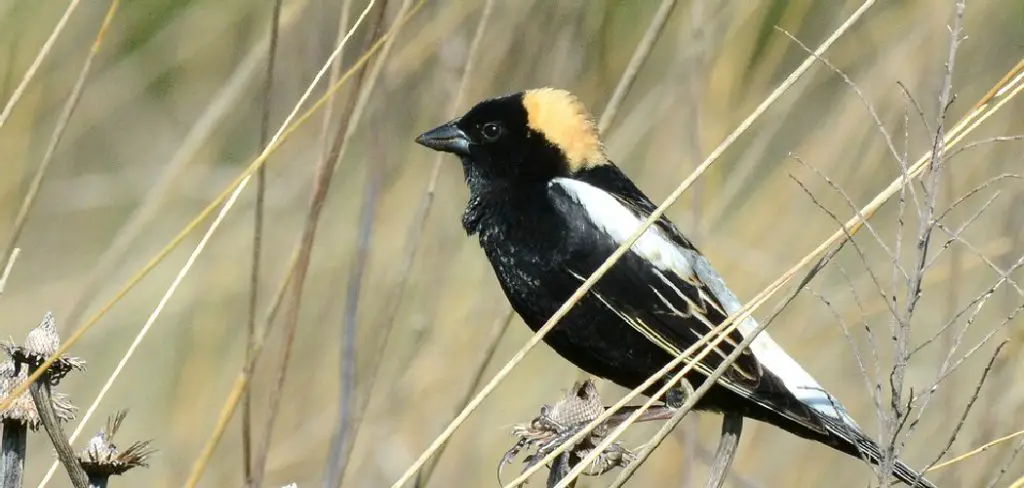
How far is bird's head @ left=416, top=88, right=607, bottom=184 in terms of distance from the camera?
2717mm

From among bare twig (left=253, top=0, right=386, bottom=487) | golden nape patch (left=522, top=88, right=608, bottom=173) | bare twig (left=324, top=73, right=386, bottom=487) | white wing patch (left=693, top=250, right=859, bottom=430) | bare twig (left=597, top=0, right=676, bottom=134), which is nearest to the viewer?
bare twig (left=597, top=0, right=676, bottom=134)

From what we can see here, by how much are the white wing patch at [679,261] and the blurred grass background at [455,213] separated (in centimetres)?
15

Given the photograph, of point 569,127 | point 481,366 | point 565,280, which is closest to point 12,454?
point 481,366

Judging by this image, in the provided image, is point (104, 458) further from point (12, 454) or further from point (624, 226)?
Answer: point (624, 226)

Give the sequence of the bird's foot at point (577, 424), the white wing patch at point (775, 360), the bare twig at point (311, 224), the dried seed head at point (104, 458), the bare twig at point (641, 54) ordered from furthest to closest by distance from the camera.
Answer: the white wing patch at point (775, 360)
the bare twig at point (311, 224)
the bare twig at point (641, 54)
the bird's foot at point (577, 424)
the dried seed head at point (104, 458)

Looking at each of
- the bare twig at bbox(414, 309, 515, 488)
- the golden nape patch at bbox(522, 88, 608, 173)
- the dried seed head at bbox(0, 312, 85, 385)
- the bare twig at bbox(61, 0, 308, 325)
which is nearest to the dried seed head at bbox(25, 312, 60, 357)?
the dried seed head at bbox(0, 312, 85, 385)

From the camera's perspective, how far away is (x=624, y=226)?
8.01 ft

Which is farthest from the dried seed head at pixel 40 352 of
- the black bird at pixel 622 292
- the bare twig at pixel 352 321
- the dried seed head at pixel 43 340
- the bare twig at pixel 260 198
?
the black bird at pixel 622 292

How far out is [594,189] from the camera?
2559mm

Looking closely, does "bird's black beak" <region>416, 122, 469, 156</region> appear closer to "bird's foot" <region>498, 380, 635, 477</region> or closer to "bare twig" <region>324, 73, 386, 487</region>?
"bare twig" <region>324, 73, 386, 487</region>

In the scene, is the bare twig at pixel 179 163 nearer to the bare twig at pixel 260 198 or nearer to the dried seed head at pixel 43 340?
the bare twig at pixel 260 198

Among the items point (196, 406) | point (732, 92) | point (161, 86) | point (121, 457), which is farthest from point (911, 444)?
point (161, 86)

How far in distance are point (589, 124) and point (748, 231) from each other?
0.60 metres

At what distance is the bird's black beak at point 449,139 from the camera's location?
272cm
